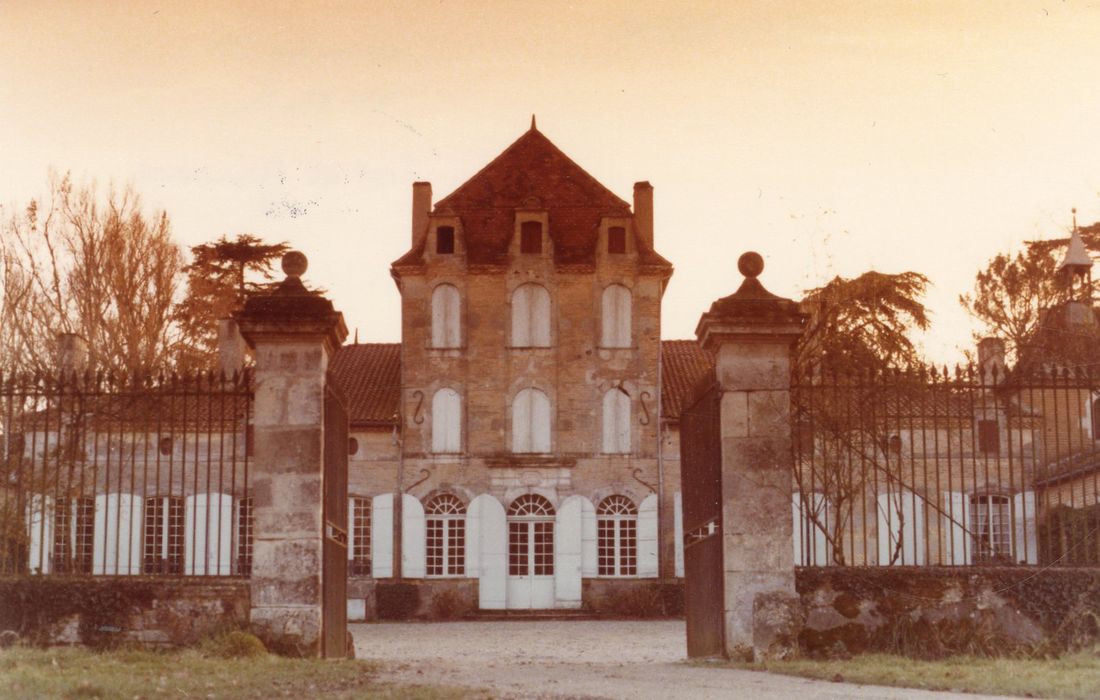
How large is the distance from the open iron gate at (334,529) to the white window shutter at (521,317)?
18.4 meters

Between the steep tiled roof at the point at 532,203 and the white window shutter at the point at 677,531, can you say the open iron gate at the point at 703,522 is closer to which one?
the white window shutter at the point at 677,531

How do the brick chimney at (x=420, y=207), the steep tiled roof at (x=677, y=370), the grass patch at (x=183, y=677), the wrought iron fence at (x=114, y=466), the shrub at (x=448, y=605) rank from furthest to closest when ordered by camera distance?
the brick chimney at (x=420, y=207)
the steep tiled roof at (x=677, y=370)
the shrub at (x=448, y=605)
the wrought iron fence at (x=114, y=466)
the grass patch at (x=183, y=677)

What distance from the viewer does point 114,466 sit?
84.3 ft

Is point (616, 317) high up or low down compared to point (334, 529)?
up

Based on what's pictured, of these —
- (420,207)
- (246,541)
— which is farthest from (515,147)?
(246,541)

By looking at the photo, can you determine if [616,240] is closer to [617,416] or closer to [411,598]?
[617,416]

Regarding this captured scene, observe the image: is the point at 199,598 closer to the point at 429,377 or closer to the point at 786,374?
the point at 786,374

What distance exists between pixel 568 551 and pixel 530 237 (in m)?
6.59

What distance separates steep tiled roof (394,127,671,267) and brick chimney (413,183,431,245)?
0.61 metres

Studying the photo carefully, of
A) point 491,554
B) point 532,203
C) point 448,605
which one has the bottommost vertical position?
point 448,605

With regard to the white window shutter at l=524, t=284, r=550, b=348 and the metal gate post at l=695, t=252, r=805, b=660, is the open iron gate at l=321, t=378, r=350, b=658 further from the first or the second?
the white window shutter at l=524, t=284, r=550, b=348

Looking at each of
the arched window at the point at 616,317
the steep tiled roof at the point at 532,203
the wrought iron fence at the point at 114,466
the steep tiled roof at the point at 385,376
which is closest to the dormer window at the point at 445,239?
the steep tiled roof at the point at 532,203

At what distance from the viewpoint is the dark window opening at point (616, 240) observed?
30.3m

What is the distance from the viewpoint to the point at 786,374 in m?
10.3
